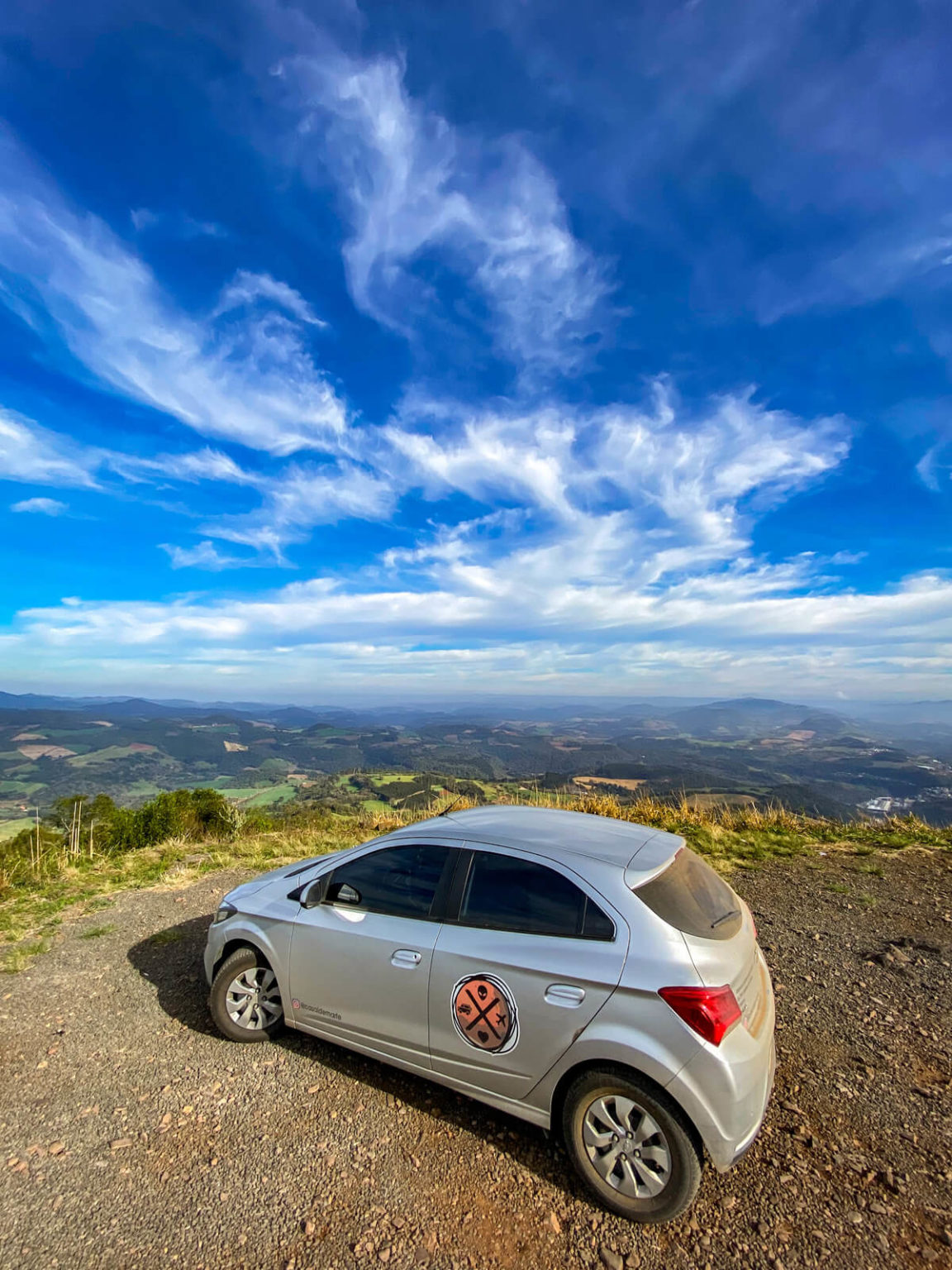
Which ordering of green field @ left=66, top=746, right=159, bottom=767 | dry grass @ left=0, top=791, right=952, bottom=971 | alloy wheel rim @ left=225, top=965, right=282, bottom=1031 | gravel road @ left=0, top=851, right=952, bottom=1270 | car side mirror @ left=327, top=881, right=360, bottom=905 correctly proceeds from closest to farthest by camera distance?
gravel road @ left=0, top=851, right=952, bottom=1270, car side mirror @ left=327, top=881, right=360, bottom=905, alloy wheel rim @ left=225, top=965, right=282, bottom=1031, dry grass @ left=0, top=791, right=952, bottom=971, green field @ left=66, top=746, right=159, bottom=767

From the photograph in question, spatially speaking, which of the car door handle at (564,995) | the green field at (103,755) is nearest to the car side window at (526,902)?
the car door handle at (564,995)

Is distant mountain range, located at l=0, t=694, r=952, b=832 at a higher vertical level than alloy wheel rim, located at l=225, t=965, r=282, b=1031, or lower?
lower

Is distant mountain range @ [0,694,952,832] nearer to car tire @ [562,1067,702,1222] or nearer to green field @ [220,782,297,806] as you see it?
green field @ [220,782,297,806]

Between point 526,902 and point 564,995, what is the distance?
0.50m

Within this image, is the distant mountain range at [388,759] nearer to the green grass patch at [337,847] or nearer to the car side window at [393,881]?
the green grass patch at [337,847]

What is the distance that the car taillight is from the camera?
98.0 inches

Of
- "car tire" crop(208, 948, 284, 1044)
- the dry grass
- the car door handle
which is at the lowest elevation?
the dry grass

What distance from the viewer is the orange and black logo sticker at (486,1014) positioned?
290 cm

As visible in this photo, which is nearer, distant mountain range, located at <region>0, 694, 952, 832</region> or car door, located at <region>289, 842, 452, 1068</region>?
car door, located at <region>289, 842, 452, 1068</region>

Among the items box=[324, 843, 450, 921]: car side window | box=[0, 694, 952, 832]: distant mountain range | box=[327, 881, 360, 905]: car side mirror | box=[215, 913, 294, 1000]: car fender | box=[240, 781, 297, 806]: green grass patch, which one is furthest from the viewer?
box=[0, 694, 952, 832]: distant mountain range

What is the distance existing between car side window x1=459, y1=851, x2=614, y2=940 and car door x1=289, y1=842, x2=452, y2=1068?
25 cm

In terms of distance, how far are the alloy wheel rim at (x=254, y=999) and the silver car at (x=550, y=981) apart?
0.04 feet

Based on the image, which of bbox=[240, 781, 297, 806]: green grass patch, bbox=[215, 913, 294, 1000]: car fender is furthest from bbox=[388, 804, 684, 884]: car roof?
bbox=[240, 781, 297, 806]: green grass patch

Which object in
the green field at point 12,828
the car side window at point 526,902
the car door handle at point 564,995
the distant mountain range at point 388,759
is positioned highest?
the car side window at point 526,902
